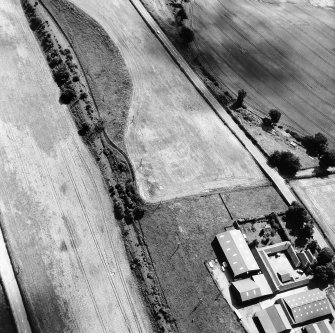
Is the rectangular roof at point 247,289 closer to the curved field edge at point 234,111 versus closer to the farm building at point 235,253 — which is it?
the farm building at point 235,253

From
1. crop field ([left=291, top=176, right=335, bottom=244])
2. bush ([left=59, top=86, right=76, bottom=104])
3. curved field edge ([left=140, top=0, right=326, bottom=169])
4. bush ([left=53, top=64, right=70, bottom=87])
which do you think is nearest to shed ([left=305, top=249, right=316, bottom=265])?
crop field ([left=291, top=176, right=335, bottom=244])

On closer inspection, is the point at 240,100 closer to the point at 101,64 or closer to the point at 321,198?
the point at 321,198

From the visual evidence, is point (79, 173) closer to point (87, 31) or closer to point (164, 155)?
point (164, 155)

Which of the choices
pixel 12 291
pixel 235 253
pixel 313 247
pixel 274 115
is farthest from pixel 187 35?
pixel 12 291

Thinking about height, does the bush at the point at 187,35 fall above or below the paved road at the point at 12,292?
above

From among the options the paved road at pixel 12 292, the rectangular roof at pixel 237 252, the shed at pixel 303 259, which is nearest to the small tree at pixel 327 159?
the shed at pixel 303 259

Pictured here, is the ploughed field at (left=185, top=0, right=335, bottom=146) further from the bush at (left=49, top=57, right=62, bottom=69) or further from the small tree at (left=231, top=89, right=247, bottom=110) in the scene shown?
the bush at (left=49, top=57, right=62, bottom=69)
